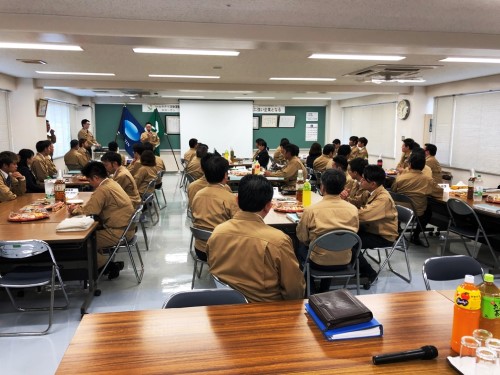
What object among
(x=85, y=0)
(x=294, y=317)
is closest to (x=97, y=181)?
(x=85, y=0)

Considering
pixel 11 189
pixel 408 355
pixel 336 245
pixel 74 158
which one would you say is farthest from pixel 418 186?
pixel 74 158

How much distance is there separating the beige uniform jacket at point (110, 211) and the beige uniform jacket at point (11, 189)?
4.75 feet

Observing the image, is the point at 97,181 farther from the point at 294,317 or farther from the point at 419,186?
the point at 419,186

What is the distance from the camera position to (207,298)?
1.88 meters

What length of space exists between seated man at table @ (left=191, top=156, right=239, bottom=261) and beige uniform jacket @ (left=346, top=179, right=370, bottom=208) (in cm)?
156

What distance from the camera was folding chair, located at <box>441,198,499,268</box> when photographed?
168 inches

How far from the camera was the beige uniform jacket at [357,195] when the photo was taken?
14.4 feet

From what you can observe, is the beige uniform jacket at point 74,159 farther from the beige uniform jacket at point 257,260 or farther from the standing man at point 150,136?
the beige uniform jacket at point 257,260

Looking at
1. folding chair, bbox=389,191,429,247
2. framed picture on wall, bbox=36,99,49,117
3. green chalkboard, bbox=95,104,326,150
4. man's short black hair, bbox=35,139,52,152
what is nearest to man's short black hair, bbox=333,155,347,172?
folding chair, bbox=389,191,429,247

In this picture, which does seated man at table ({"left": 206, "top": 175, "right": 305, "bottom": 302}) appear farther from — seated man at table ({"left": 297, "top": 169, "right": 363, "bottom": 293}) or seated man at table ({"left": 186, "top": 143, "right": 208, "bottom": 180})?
seated man at table ({"left": 186, "top": 143, "right": 208, "bottom": 180})

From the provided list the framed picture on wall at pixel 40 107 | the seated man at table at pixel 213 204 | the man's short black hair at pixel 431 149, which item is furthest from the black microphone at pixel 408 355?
the framed picture on wall at pixel 40 107

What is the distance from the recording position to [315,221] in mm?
3131

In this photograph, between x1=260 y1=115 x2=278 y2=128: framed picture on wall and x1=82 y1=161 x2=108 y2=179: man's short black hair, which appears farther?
x1=260 y1=115 x2=278 y2=128: framed picture on wall

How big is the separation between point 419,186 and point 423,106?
14.9ft
